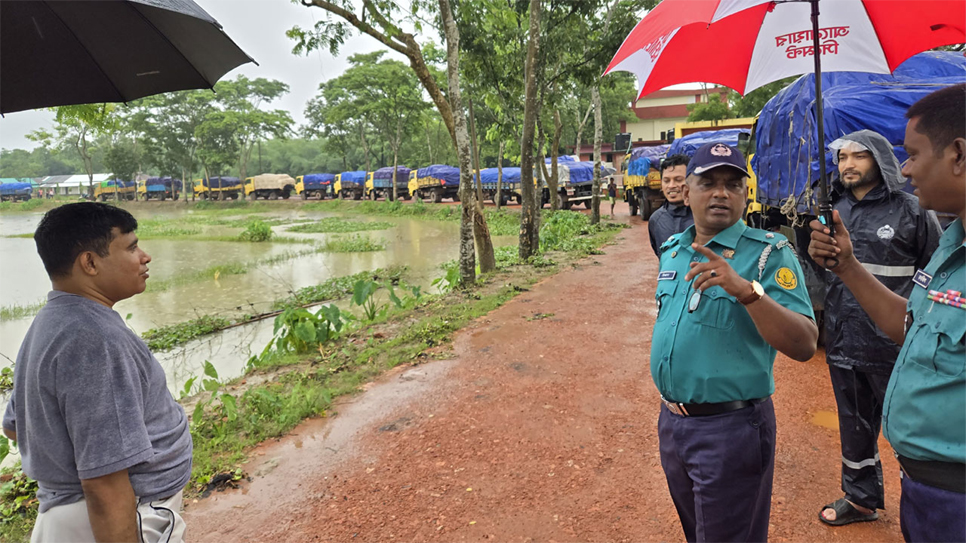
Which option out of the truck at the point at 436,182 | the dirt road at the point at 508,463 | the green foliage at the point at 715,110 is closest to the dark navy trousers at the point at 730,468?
the dirt road at the point at 508,463

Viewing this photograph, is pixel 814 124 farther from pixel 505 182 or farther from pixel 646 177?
pixel 505 182

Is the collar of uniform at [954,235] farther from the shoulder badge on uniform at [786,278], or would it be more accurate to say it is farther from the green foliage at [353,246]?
the green foliage at [353,246]

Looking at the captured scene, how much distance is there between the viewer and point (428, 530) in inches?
120

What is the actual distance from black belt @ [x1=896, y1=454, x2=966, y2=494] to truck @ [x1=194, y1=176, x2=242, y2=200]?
175ft

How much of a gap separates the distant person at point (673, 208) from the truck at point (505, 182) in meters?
24.5

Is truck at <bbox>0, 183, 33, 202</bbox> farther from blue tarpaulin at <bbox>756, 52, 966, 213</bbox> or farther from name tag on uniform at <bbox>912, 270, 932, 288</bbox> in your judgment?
name tag on uniform at <bbox>912, 270, 932, 288</bbox>

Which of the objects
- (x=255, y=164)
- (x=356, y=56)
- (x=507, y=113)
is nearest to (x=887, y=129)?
(x=507, y=113)

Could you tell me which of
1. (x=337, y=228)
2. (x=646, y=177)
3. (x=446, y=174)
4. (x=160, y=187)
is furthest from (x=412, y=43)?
(x=160, y=187)

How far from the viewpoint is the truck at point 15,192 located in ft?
195

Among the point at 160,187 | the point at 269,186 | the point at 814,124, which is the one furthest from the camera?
the point at 160,187

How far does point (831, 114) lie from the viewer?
4906mm

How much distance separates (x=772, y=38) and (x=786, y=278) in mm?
1504

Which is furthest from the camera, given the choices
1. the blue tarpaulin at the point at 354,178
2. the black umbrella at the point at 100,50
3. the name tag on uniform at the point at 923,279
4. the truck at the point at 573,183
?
the blue tarpaulin at the point at 354,178

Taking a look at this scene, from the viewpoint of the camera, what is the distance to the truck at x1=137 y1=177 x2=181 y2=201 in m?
54.4
